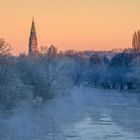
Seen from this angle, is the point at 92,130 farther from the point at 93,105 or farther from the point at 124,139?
the point at 93,105

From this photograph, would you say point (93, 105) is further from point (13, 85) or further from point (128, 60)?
point (128, 60)

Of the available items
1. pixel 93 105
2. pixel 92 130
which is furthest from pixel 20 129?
pixel 93 105

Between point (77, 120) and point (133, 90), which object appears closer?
point (77, 120)

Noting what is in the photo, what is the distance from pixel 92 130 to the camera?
32500mm

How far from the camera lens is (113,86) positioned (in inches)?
3573

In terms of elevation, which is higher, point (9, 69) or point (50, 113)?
point (9, 69)

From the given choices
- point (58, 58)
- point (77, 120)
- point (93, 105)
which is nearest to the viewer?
point (77, 120)

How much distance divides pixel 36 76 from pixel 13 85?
1123cm

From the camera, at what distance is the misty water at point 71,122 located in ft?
96.5

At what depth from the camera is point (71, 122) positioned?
122 feet

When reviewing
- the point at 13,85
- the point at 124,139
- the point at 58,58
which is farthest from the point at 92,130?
the point at 58,58

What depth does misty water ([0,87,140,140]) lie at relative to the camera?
96.5ft

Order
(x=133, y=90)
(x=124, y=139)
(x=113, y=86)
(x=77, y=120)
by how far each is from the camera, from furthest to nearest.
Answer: (x=113, y=86)
(x=133, y=90)
(x=77, y=120)
(x=124, y=139)

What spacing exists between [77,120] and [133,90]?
140 feet
